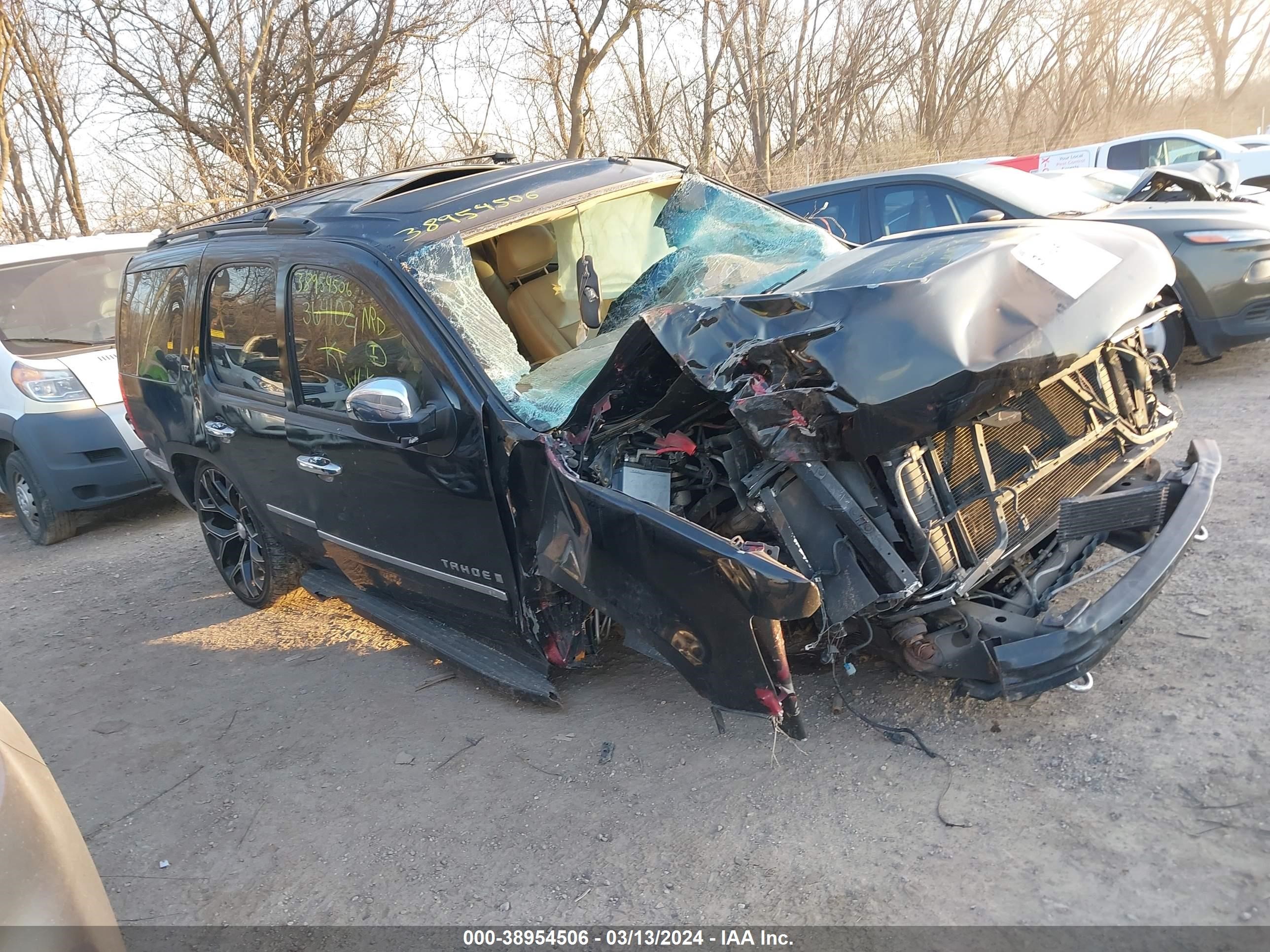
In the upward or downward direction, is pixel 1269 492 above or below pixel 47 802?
below

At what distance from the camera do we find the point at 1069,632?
249cm

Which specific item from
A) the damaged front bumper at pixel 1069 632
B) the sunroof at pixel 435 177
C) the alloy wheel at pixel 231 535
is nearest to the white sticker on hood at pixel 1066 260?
the damaged front bumper at pixel 1069 632

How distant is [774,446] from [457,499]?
1.24m

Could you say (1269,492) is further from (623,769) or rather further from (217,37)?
(217,37)

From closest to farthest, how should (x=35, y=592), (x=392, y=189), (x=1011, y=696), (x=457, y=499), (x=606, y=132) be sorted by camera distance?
(x=1011, y=696) → (x=457, y=499) → (x=392, y=189) → (x=35, y=592) → (x=606, y=132)

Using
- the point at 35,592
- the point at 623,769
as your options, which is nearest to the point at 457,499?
the point at 623,769

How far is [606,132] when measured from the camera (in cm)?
1761

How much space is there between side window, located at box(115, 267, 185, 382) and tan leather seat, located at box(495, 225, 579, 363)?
1703 mm

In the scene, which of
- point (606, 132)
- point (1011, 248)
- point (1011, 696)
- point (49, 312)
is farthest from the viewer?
point (606, 132)

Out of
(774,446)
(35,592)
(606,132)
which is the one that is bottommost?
(35,592)

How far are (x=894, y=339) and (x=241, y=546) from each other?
3.97 meters

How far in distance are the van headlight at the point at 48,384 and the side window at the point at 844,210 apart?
5.55 meters

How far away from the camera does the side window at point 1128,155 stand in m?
12.3

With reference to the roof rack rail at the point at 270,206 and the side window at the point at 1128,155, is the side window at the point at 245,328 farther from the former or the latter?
the side window at the point at 1128,155
